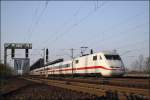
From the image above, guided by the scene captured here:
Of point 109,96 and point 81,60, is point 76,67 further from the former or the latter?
point 109,96

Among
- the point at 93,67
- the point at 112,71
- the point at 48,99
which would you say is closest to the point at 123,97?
the point at 48,99

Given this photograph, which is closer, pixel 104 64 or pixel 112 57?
pixel 104 64

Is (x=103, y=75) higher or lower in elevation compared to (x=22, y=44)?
lower

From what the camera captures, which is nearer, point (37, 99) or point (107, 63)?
point (37, 99)

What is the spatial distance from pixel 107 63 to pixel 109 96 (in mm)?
16798

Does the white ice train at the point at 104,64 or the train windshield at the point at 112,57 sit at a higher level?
the train windshield at the point at 112,57

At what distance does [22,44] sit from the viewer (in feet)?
176

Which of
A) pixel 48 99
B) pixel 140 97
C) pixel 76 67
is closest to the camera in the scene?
pixel 140 97

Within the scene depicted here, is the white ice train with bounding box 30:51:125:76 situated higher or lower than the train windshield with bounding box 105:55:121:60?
lower

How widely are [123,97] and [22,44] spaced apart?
43.6m

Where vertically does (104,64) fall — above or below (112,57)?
below

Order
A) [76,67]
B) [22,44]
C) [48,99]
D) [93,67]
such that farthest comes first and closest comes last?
[22,44], [76,67], [93,67], [48,99]

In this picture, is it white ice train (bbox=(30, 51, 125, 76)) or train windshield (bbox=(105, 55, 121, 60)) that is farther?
train windshield (bbox=(105, 55, 121, 60))

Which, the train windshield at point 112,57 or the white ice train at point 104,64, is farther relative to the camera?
the train windshield at point 112,57
